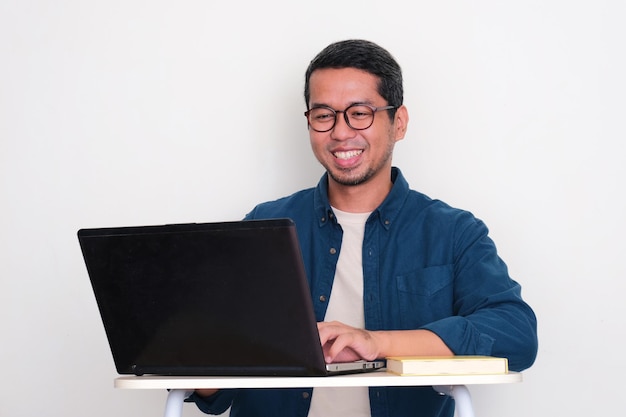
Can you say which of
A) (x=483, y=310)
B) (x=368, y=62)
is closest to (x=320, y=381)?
(x=483, y=310)

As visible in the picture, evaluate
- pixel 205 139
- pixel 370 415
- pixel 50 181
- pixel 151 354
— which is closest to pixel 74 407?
pixel 50 181

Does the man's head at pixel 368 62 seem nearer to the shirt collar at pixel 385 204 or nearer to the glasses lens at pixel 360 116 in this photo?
the glasses lens at pixel 360 116

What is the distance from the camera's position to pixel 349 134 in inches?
90.4

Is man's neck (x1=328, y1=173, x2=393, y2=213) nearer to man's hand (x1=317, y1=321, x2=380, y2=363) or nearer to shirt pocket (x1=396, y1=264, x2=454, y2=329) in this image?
shirt pocket (x1=396, y1=264, x2=454, y2=329)

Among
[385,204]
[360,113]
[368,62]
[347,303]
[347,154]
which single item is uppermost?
[368,62]

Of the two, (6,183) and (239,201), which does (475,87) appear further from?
(6,183)

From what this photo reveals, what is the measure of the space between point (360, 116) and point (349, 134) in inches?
2.3

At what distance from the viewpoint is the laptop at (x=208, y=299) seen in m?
1.37

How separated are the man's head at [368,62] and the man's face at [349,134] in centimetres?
2

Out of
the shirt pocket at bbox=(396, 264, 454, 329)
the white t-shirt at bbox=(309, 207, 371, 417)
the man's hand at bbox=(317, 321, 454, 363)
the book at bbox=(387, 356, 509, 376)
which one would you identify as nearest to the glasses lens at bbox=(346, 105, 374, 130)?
the white t-shirt at bbox=(309, 207, 371, 417)

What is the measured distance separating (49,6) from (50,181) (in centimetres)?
56

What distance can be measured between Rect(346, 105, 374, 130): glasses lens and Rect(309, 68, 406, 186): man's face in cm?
1

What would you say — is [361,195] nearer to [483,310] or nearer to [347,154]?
[347,154]

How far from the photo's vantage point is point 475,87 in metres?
2.65
